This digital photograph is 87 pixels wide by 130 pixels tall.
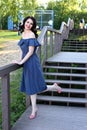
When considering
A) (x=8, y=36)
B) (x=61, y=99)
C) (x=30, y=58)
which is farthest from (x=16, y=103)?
(x=8, y=36)

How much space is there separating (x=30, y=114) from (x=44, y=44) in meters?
3.14

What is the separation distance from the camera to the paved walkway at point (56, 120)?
225 inches

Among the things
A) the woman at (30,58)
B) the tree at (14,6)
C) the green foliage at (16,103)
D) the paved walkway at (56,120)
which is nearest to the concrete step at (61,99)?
the paved walkway at (56,120)

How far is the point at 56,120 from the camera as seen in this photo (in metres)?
6.07

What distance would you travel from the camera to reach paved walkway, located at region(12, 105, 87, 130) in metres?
5.70

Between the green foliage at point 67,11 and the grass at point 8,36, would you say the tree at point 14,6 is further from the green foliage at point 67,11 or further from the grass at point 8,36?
the green foliage at point 67,11

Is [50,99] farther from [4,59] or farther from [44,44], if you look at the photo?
[4,59]

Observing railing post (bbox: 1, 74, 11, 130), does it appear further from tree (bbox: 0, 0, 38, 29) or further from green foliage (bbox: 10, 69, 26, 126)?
tree (bbox: 0, 0, 38, 29)

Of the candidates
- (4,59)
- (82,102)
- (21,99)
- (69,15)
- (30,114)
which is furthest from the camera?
(69,15)

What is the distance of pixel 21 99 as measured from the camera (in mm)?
8117

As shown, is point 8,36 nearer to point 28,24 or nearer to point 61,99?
point 61,99

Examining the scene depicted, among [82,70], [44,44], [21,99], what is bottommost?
[21,99]

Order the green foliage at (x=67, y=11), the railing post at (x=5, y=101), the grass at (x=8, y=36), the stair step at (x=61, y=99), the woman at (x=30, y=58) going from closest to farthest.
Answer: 1. the railing post at (x=5, y=101)
2. the woman at (x=30, y=58)
3. the stair step at (x=61, y=99)
4. the grass at (x=8, y=36)
5. the green foliage at (x=67, y=11)

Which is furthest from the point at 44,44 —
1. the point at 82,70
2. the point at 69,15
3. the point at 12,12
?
the point at 69,15
